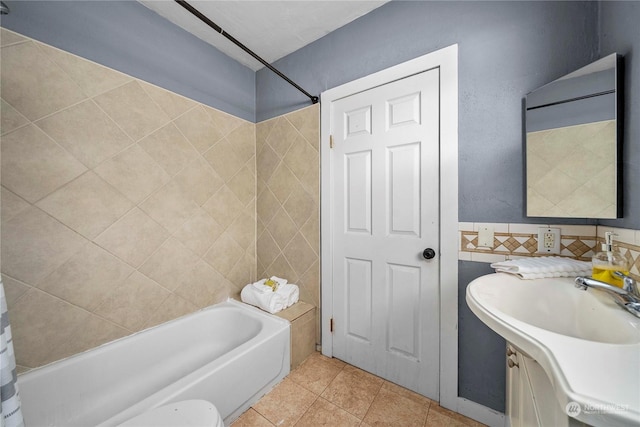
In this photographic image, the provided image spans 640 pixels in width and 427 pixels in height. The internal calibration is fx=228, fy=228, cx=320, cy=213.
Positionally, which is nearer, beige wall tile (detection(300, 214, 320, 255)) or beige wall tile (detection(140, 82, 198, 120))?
beige wall tile (detection(140, 82, 198, 120))

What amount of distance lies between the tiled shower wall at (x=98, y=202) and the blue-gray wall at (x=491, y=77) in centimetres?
159

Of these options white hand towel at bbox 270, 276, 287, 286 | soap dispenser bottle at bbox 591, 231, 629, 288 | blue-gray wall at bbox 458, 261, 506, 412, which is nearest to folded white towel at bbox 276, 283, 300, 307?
white hand towel at bbox 270, 276, 287, 286

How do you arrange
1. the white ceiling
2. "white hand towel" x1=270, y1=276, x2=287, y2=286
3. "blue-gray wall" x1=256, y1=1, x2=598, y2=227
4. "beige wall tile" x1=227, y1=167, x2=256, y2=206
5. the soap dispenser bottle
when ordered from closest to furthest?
the soap dispenser bottle < "blue-gray wall" x1=256, y1=1, x2=598, y2=227 < the white ceiling < "white hand towel" x1=270, y1=276, x2=287, y2=286 < "beige wall tile" x1=227, y1=167, x2=256, y2=206

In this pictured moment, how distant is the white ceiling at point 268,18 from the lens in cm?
143

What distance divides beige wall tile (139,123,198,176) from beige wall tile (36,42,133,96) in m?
0.31

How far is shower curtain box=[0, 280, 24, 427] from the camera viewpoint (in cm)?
61

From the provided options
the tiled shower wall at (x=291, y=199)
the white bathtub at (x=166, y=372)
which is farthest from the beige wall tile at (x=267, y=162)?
the white bathtub at (x=166, y=372)

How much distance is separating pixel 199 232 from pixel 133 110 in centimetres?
86

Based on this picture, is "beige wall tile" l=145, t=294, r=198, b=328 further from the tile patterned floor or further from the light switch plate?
the light switch plate

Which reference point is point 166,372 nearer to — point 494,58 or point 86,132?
point 86,132

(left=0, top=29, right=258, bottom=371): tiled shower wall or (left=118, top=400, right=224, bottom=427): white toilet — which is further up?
(left=0, top=29, right=258, bottom=371): tiled shower wall

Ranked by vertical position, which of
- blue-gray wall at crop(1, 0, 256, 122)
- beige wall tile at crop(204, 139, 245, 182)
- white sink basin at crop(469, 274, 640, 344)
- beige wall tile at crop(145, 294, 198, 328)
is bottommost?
beige wall tile at crop(145, 294, 198, 328)

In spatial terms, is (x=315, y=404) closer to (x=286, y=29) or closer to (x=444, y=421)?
(x=444, y=421)

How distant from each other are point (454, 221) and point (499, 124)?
0.52 meters
